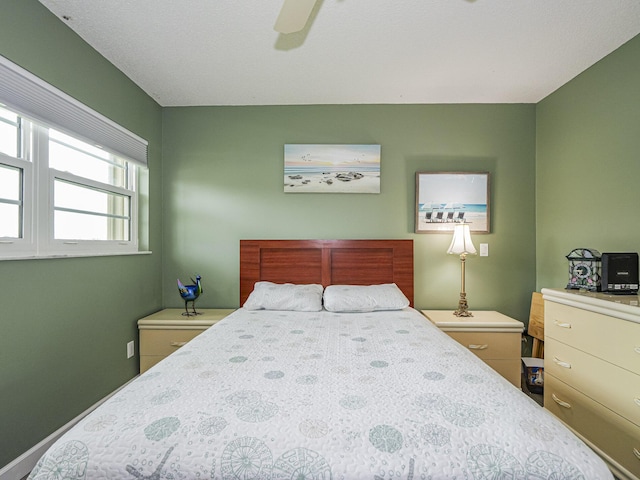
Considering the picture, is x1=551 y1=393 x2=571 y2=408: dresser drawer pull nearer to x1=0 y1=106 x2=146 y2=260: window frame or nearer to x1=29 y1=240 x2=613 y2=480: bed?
x1=29 y1=240 x2=613 y2=480: bed

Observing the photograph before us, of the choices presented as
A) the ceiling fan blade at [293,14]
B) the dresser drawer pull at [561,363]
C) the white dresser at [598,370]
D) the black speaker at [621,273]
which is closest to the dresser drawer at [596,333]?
the white dresser at [598,370]

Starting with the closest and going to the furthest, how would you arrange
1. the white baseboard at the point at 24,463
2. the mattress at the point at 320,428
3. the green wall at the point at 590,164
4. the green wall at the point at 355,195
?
the mattress at the point at 320,428 < the white baseboard at the point at 24,463 < the green wall at the point at 590,164 < the green wall at the point at 355,195

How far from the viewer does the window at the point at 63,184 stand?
1634 mm

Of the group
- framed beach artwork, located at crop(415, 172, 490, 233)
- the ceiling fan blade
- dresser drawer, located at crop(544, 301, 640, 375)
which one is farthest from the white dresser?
the ceiling fan blade

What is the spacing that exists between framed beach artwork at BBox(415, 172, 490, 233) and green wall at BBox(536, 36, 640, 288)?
0.51 meters

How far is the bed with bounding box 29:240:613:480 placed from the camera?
0.80 metres

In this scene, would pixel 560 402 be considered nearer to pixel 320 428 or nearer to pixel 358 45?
pixel 320 428

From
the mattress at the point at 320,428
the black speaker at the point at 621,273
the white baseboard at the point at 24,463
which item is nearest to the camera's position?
the mattress at the point at 320,428

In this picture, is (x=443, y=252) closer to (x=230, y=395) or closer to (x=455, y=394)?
(x=455, y=394)

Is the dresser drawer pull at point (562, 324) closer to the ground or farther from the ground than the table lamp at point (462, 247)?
closer to the ground

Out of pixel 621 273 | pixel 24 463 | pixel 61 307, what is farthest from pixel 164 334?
pixel 621 273

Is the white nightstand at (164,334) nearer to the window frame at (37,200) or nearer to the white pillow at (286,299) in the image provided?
the white pillow at (286,299)

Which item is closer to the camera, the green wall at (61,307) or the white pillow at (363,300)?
the green wall at (61,307)

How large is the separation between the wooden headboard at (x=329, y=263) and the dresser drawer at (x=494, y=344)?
0.58m
